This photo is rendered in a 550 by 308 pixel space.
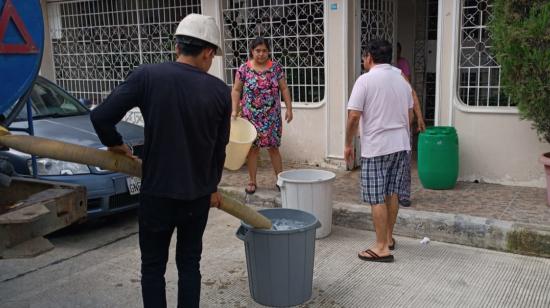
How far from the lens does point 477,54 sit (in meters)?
5.59

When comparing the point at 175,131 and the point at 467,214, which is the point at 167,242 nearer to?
the point at 175,131

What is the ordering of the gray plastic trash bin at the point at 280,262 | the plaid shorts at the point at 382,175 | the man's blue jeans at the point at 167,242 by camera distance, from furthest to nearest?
the plaid shorts at the point at 382,175, the gray plastic trash bin at the point at 280,262, the man's blue jeans at the point at 167,242

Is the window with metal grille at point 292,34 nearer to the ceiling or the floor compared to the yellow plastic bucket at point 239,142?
nearer to the ceiling

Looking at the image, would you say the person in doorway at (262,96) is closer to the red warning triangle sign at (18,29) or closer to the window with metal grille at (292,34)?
the window with metal grille at (292,34)

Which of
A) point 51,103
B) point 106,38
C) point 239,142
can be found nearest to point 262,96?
point 239,142

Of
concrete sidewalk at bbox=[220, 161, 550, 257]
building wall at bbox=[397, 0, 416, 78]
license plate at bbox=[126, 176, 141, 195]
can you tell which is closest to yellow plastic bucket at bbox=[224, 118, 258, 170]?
concrete sidewalk at bbox=[220, 161, 550, 257]

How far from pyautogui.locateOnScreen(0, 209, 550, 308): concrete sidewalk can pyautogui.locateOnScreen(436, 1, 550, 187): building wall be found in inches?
60.5

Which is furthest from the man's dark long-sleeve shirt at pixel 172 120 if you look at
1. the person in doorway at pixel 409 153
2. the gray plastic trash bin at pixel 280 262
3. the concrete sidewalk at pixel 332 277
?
the person in doorway at pixel 409 153

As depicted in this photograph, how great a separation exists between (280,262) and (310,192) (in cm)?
127

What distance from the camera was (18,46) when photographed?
254 centimetres

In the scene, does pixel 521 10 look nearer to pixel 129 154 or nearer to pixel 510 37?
pixel 510 37

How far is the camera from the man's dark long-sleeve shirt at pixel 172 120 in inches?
101

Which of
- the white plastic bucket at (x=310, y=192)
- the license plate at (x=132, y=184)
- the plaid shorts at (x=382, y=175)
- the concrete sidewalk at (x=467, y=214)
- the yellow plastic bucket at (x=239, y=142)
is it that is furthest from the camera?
the yellow plastic bucket at (x=239, y=142)

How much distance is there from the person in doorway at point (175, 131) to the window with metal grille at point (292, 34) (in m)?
3.90
